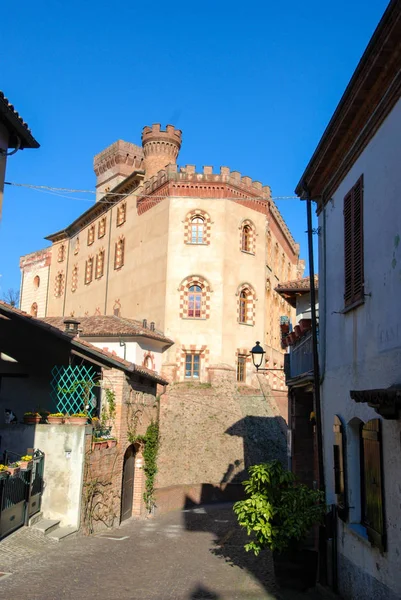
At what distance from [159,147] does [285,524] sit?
2943cm

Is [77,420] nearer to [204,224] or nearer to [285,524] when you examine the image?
[285,524]

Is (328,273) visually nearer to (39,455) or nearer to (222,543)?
(222,543)

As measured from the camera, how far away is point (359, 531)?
8727mm

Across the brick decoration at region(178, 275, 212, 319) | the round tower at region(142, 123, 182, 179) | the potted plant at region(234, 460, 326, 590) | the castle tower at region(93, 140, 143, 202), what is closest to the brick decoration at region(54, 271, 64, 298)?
the castle tower at region(93, 140, 143, 202)

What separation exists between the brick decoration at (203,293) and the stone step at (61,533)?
16.7 metres

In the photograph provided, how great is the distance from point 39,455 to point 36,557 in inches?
133

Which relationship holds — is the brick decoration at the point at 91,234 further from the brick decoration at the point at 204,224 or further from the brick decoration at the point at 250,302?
the brick decoration at the point at 250,302

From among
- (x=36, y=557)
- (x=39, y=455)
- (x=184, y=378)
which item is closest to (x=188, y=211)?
(x=184, y=378)

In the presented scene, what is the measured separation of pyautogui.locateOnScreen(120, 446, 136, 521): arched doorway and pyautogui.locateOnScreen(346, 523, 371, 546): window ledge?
10.6 meters

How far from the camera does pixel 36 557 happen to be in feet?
38.8

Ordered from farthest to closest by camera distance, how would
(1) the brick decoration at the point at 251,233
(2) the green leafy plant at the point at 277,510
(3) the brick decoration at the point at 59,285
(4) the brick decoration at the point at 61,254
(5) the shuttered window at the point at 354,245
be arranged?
(4) the brick decoration at the point at 61,254 → (3) the brick decoration at the point at 59,285 → (1) the brick decoration at the point at 251,233 → (2) the green leafy plant at the point at 277,510 → (5) the shuttered window at the point at 354,245

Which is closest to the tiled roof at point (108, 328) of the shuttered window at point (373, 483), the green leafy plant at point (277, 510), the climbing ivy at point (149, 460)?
the climbing ivy at point (149, 460)

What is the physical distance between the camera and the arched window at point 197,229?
31203 millimetres

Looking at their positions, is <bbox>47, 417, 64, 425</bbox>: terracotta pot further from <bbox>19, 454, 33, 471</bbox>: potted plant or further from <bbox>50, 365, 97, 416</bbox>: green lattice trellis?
<bbox>19, 454, 33, 471</bbox>: potted plant
